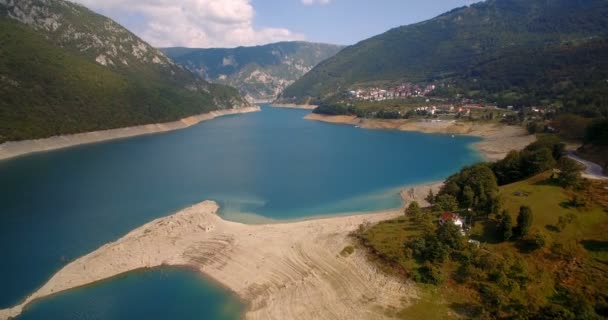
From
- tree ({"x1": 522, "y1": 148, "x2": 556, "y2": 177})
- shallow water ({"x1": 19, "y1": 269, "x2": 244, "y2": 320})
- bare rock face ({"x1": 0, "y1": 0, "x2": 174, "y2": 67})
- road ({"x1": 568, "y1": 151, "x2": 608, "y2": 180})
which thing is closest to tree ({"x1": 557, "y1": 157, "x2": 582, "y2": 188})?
road ({"x1": 568, "y1": 151, "x2": 608, "y2": 180})

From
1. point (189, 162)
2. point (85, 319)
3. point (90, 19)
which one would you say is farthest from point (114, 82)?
point (85, 319)

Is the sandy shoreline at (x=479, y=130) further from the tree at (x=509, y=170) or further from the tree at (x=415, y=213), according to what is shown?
the tree at (x=415, y=213)

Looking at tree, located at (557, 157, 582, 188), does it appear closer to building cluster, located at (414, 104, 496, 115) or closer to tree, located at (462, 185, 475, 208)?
tree, located at (462, 185, 475, 208)

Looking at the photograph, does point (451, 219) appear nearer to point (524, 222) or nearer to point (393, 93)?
point (524, 222)

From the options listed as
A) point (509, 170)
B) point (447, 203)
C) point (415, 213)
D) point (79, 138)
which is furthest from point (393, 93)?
point (415, 213)

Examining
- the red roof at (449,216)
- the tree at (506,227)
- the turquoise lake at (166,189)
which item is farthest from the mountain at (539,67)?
the tree at (506,227)

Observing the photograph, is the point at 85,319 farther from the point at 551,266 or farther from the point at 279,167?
the point at 279,167

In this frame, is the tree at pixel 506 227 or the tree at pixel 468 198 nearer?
the tree at pixel 506 227
